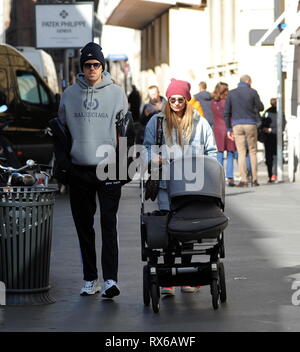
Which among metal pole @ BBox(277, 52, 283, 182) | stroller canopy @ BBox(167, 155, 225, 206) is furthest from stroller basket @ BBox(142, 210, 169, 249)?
metal pole @ BBox(277, 52, 283, 182)

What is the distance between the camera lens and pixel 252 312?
881 cm

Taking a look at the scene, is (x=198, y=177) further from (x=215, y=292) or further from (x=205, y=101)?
(x=205, y=101)

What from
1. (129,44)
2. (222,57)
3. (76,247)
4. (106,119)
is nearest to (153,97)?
(76,247)

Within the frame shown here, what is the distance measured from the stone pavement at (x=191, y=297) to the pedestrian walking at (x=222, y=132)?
23.0 ft

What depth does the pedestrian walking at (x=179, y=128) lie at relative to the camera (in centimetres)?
946

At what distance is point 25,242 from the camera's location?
9.30 meters

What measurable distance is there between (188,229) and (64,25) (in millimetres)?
30137

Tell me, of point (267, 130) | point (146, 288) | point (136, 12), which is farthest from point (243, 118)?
point (136, 12)

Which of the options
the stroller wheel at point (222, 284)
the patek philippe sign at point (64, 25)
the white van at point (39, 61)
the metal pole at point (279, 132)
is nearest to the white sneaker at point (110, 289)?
the stroller wheel at point (222, 284)

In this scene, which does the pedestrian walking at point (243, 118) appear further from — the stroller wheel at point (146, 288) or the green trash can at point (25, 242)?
the stroller wheel at point (146, 288)

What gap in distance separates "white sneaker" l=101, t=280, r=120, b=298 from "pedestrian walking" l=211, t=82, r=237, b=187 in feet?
42.7

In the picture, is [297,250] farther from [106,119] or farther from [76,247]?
[106,119]

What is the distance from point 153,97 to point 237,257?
916 cm

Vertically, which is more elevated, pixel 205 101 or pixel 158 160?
pixel 158 160
